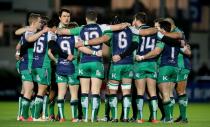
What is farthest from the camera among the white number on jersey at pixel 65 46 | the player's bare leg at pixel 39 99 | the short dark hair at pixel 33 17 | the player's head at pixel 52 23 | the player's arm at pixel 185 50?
the player's arm at pixel 185 50

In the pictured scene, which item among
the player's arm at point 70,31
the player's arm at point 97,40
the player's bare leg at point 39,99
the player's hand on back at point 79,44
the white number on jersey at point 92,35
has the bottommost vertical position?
the player's bare leg at point 39,99

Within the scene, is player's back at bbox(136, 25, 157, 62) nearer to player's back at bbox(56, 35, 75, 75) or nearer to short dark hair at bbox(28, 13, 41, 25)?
player's back at bbox(56, 35, 75, 75)

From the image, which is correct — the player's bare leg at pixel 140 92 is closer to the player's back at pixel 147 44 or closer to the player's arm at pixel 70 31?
the player's back at pixel 147 44

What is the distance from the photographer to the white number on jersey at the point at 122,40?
25984 mm

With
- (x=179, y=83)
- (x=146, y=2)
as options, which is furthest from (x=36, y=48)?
(x=146, y=2)

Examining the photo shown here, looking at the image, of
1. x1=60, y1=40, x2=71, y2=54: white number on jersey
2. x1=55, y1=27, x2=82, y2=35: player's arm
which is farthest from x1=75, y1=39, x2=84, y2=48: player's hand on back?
x1=60, y1=40, x2=71, y2=54: white number on jersey

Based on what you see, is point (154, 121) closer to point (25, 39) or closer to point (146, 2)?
point (25, 39)

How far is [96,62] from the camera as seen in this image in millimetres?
25625

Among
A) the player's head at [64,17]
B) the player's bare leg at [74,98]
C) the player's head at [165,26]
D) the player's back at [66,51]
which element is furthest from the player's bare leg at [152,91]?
the player's head at [64,17]

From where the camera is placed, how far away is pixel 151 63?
26406 mm

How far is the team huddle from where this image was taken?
25.7 m

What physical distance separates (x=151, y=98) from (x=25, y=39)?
3.35 meters

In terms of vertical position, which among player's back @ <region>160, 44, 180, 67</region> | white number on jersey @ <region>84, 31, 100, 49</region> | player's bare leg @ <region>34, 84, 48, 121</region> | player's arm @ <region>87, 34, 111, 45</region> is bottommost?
player's bare leg @ <region>34, 84, 48, 121</region>

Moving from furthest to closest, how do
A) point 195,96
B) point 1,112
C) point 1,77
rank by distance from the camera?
point 1,77
point 195,96
point 1,112
